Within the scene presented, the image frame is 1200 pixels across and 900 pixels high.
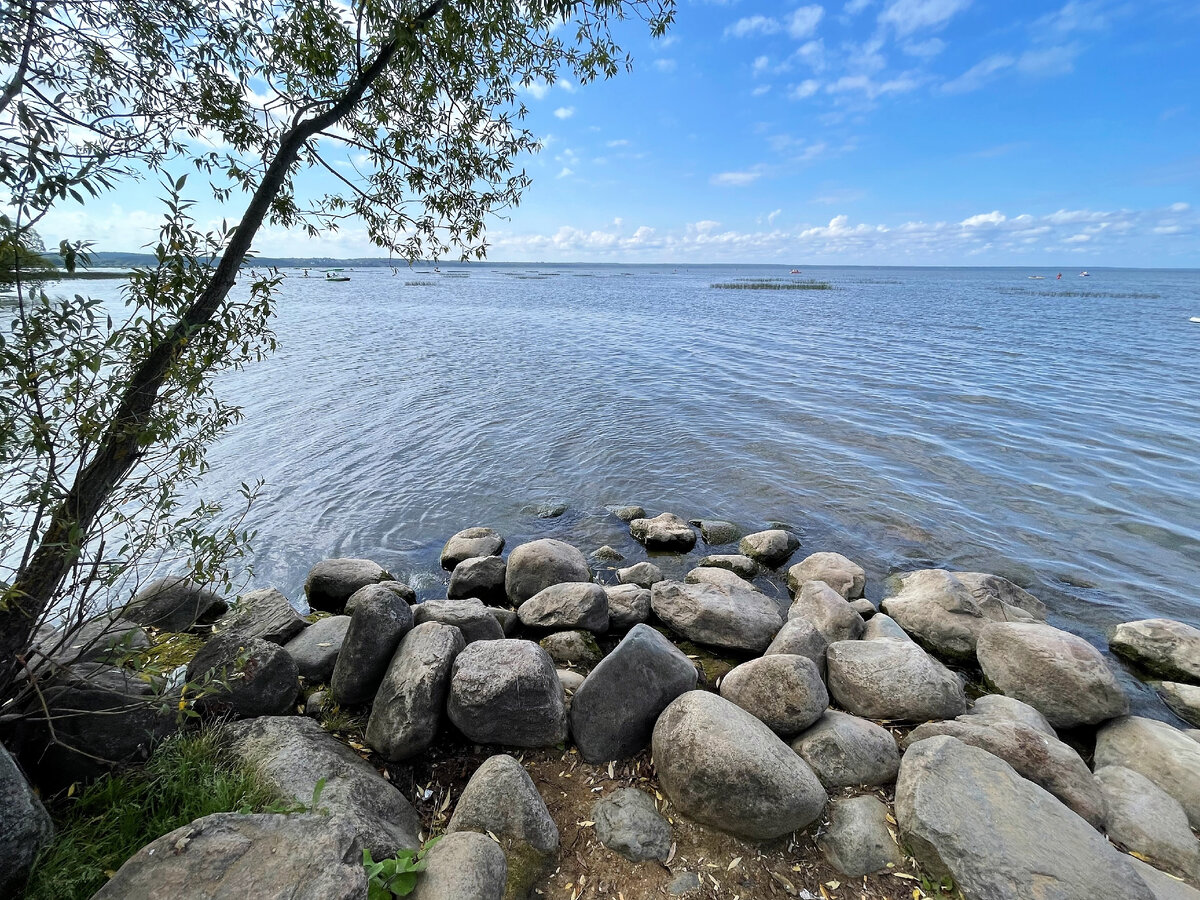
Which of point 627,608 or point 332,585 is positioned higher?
point 332,585

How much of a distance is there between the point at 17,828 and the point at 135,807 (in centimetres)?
68

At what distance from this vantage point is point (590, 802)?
4.73m

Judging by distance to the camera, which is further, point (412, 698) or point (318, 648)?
point (318, 648)

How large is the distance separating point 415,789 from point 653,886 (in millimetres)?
2273

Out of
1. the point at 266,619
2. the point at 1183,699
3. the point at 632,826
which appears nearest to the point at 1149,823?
the point at 1183,699

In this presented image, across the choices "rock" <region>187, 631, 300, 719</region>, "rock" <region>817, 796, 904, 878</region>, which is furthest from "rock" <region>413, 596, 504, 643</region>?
"rock" <region>817, 796, 904, 878</region>

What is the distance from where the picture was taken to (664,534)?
36.4 ft

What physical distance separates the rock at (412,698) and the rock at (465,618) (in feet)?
2.92

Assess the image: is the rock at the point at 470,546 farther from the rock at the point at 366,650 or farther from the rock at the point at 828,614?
the rock at the point at 828,614

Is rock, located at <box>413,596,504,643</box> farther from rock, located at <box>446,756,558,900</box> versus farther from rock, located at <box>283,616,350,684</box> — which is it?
rock, located at <box>446,756,558,900</box>

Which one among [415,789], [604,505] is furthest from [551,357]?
[415,789]

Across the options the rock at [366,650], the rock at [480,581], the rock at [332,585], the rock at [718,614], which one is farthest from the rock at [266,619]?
the rock at [718,614]

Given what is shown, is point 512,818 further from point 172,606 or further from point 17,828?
point 172,606

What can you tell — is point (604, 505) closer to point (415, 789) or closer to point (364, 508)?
point (364, 508)
